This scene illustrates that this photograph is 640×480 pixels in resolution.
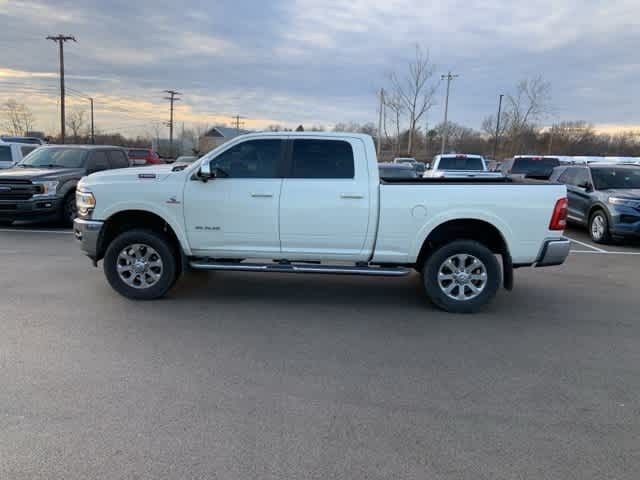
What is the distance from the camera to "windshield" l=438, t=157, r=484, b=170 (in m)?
15.9

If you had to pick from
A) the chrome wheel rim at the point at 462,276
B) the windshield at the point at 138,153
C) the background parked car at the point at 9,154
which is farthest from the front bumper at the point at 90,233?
the windshield at the point at 138,153

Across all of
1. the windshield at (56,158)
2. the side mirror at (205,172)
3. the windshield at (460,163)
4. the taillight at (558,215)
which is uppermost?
the windshield at (460,163)

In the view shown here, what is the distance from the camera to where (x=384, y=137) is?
54562 millimetres

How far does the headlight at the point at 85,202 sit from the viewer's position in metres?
5.66

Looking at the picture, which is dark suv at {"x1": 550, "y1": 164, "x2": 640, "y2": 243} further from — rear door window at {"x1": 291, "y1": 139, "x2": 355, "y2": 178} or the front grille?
the front grille

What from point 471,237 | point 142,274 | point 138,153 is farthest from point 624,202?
point 138,153

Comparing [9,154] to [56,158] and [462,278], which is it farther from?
[462,278]

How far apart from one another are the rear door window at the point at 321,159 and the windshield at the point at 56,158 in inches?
319

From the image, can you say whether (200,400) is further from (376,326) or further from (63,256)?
(63,256)

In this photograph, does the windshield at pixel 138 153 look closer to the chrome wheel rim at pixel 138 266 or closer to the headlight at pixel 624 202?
the chrome wheel rim at pixel 138 266

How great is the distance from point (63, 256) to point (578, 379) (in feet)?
25.2

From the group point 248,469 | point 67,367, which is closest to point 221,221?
point 67,367

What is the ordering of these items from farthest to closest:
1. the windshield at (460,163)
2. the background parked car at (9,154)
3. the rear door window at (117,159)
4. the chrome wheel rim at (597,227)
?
1. the windshield at (460,163)
2. the background parked car at (9,154)
3. the rear door window at (117,159)
4. the chrome wheel rim at (597,227)

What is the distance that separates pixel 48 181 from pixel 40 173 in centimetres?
31
